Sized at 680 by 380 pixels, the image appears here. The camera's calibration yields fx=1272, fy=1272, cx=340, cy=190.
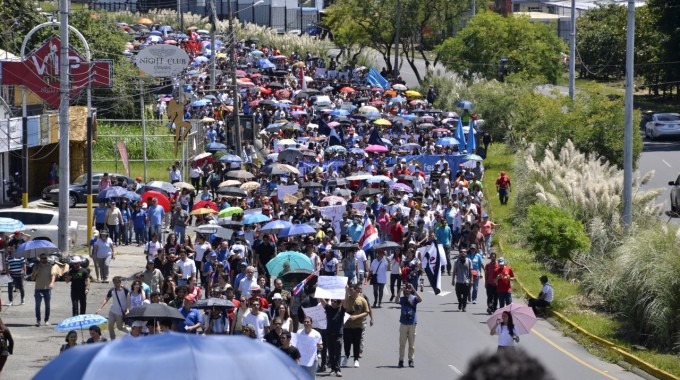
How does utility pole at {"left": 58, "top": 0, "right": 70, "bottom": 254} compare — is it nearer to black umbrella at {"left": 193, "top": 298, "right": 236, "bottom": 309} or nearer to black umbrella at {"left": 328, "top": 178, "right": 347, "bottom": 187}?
black umbrella at {"left": 328, "top": 178, "right": 347, "bottom": 187}

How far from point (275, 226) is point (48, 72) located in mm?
11733

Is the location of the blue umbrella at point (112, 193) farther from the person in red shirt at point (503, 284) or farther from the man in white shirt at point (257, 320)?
the man in white shirt at point (257, 320)

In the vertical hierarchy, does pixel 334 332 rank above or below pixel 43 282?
below

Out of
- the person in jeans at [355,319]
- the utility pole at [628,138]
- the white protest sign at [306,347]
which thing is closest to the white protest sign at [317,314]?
the person in jeans at [355,319]

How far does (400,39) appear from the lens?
259 ft

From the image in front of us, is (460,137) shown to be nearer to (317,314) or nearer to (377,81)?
(377,81)

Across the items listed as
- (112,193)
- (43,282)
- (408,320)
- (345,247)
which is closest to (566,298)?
(345,247)

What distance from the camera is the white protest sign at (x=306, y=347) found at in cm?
1706

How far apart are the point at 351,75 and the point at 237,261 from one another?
5012 centimetres

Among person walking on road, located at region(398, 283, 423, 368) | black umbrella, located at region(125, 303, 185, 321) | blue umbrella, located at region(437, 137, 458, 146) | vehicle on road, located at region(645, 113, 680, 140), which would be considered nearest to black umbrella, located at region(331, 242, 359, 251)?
person walking on road, located at region(398, 283, 423, 368)

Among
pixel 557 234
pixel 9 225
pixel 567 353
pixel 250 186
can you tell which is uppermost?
pixel 250 186

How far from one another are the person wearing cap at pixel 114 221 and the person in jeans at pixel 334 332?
14.6 meters

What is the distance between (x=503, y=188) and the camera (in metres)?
38.3

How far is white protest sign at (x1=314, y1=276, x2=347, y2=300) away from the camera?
19.0m
